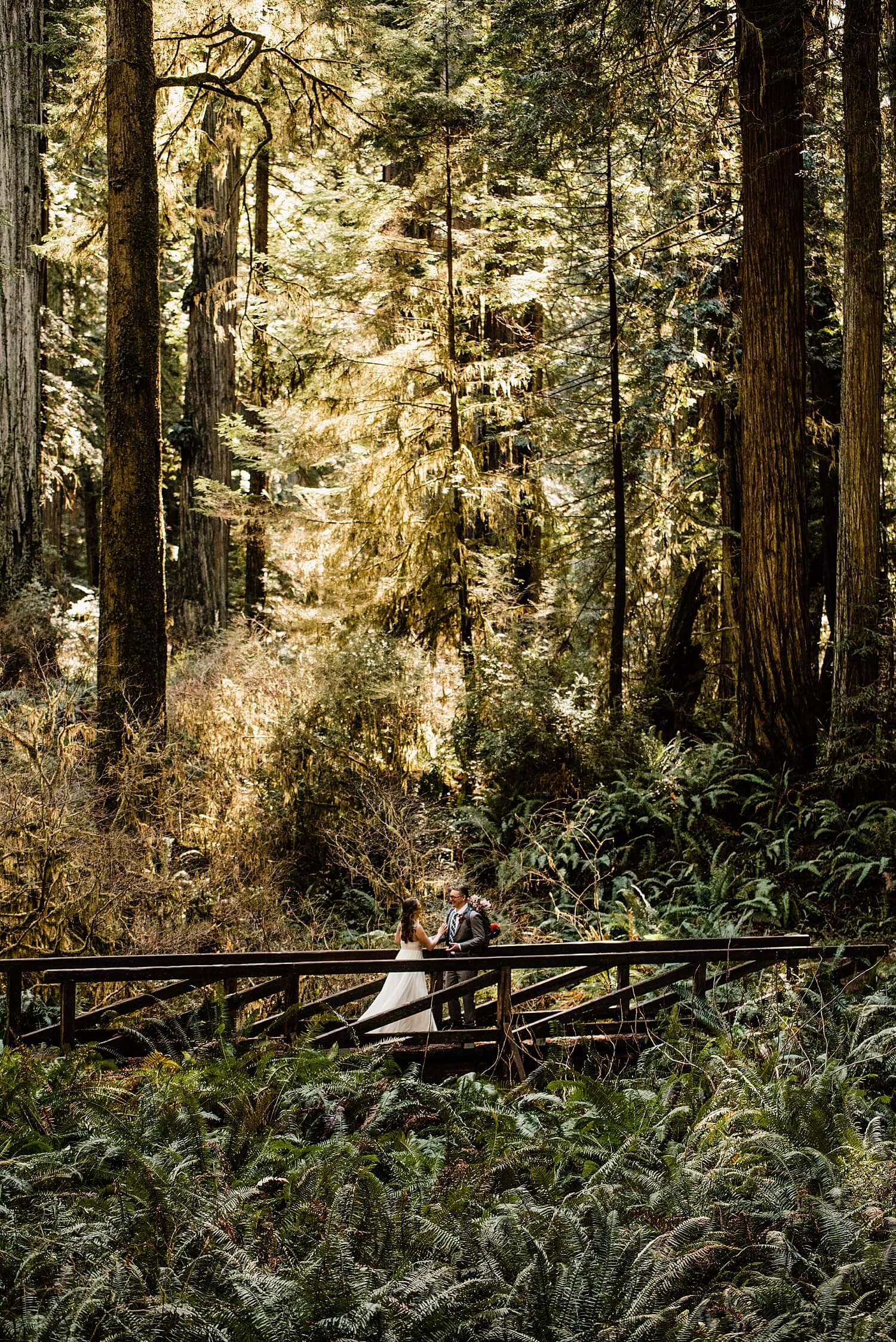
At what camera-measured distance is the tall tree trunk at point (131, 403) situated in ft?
35.3

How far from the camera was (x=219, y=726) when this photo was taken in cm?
1245

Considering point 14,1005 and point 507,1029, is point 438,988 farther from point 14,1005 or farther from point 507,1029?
point 14,1005

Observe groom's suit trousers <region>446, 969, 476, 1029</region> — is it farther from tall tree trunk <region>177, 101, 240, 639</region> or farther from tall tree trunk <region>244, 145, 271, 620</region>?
tall tree trunk <region>177, 101, 240, 639</region>

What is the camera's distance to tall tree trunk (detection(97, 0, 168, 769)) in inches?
424

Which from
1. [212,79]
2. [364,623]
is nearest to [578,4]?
[212,79]

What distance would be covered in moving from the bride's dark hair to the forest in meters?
1.26

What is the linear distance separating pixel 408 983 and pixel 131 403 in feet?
19.4

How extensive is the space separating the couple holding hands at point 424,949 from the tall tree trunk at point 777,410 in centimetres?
440

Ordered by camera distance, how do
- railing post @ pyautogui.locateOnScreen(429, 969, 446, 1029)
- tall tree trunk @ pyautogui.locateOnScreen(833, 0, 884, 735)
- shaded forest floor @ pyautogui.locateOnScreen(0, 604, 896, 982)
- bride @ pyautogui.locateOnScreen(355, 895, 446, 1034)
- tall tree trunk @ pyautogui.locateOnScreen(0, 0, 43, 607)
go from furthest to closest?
1. tall tree trunk @ pyautogui.locateOnScreen(0, 0, 43, 607)
2. tall tree trunk @ pyautogui.locateOnScreen(833, 0, 884, 735)
3. shaded forest floor @ pyautogui.locateOnScreen(0, 604, 896, 982)
4. railing post @ pyautogui.locateOnScreen(429, 969, 446, 1029)
5. bride @ pyautogui.locateOnScreen(355, 895, 446, 1034)

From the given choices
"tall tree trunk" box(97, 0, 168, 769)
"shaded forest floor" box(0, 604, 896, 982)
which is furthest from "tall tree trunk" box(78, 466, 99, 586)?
"tall tree trunk" box(97, 0, 168, 769)

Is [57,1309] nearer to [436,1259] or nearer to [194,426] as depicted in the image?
[436,1259]

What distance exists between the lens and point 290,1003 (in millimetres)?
7047

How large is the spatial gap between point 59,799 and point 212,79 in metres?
7.31

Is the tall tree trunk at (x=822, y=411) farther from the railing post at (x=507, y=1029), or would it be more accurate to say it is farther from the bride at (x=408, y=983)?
the railing post at (x=507, y=1029)
